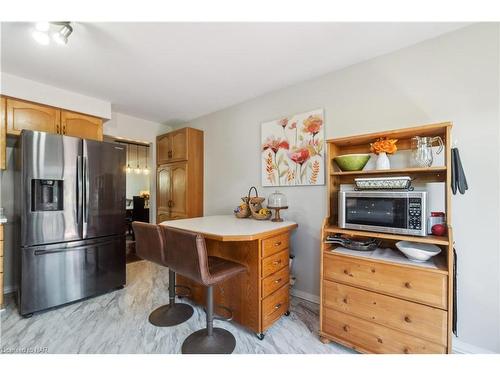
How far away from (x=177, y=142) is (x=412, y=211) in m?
3.18

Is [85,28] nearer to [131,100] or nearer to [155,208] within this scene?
[131,100]

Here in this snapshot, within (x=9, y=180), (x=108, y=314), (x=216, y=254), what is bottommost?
(x=108, y=314)

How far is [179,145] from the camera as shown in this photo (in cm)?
346

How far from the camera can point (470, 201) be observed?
1.57 metres

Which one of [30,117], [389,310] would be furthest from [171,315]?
[30,117]

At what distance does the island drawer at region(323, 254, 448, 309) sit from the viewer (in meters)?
1.30

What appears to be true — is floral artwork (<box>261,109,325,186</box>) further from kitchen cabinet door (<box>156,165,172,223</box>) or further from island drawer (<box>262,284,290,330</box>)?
kitchen cabinet door (<box>156,165,172,223</box>)

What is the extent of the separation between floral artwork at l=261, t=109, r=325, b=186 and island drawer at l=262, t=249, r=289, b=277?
849 mm

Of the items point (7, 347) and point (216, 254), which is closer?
point (7, 347)

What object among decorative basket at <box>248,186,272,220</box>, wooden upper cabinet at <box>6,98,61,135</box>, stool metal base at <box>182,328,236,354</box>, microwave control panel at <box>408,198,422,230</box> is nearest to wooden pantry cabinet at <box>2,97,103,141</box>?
wooden upper cabinet at <box>6,98,61,135</box>

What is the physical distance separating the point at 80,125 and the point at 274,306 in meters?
3.11

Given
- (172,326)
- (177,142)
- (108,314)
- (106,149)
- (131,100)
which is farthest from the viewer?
(177,142)

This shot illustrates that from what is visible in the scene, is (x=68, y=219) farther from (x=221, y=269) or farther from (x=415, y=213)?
(x=415, y=213)
